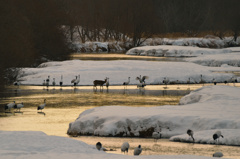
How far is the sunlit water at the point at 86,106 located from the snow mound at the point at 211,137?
28 cm

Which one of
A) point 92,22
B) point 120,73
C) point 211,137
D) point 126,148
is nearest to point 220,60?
point 120,73

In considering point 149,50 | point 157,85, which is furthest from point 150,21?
point 157,85

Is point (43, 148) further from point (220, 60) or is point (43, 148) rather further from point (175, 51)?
point (175, 51)

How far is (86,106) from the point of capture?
27.3 m

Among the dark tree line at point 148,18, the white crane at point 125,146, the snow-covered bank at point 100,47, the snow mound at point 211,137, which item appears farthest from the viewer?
the dark tree line at point 148,18

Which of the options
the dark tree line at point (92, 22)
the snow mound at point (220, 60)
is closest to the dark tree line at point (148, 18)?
the dark tree line at point (92, 22)

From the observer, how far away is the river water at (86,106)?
56.2ft

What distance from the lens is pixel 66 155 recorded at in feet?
45.5

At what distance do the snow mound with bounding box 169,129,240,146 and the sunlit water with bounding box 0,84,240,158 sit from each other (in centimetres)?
28

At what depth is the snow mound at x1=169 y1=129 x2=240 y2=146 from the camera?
17.4 m

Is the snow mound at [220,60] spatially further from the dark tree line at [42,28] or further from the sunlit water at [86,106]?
the sunlit water at [86,106]

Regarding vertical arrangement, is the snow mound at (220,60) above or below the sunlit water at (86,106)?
above

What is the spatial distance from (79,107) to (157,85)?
1324cm

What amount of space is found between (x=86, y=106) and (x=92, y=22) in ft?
312
